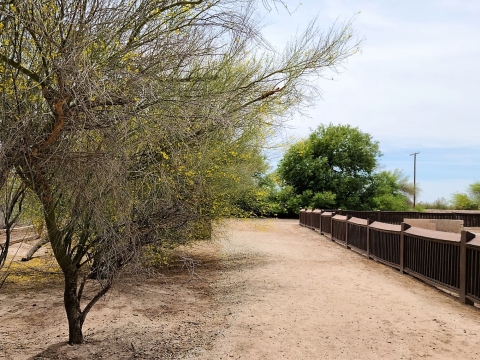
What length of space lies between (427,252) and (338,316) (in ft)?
12.0

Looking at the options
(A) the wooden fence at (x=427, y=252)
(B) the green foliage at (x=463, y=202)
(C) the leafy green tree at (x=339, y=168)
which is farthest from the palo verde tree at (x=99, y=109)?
(B) the green foliage at (x=463, y=202)

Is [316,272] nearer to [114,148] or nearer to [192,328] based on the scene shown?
[192,328]

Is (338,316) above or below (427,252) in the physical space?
below

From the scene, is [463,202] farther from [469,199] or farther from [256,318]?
[256,318]

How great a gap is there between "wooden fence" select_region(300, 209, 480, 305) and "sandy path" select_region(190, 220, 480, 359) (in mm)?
255

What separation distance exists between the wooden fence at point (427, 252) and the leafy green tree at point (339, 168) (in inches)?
886

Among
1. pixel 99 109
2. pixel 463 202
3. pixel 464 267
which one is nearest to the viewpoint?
pixel 99 109

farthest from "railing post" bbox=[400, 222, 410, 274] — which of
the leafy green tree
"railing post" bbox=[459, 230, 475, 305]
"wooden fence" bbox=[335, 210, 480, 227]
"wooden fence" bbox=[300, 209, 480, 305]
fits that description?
the leafy green tree

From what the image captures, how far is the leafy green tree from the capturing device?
38219 millimetres

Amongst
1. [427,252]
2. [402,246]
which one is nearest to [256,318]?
[427,252]

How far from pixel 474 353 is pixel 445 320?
4.34 feet

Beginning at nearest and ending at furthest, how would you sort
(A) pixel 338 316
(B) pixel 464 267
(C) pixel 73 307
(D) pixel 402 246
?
(C) pixel 73 307
(A) pixel 338 316
(B) pixel 464 267
(D) pixel 402 246

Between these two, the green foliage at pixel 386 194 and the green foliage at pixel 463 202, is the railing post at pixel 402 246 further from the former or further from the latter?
the green foliage at pixel 463 202

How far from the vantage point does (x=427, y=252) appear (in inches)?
384
